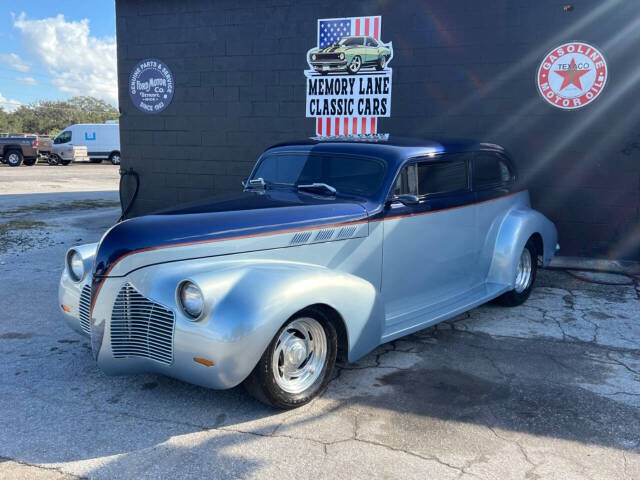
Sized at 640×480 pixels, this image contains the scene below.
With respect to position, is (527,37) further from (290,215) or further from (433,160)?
(290,215)

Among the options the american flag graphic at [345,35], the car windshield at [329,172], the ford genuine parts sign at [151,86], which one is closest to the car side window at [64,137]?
the ford genuine parts sign at [151,86]

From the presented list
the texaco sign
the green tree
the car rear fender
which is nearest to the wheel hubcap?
the car rear fender

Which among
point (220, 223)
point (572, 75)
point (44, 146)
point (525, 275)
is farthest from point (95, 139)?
point (220, 223)

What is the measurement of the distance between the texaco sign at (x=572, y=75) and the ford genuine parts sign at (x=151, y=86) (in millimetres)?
5724

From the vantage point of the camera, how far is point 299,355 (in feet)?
11.4

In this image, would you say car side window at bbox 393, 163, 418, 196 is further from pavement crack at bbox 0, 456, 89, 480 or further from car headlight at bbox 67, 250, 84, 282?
pavement crack at bbox 0, 456, 89, 480

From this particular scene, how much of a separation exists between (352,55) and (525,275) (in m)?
4.20

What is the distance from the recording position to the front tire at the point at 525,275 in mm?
5578

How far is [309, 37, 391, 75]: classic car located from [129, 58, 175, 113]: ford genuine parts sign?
2611 millimetres

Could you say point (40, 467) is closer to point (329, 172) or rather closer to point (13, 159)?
point (329, 172)

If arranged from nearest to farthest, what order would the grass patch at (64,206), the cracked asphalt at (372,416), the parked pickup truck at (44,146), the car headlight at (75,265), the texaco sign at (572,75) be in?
Answer: the cracked asphalt at (372,416)
the car headlight at (75,265)
the texaco sign at (572,75)
the grass patch at (64,206)
the parked pickup truck at (44,146)

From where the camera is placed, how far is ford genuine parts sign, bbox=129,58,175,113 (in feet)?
30.0

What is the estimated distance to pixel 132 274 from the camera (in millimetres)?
3252

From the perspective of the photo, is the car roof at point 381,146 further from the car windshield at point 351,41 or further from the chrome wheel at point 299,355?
the car windshield at point 351,41
